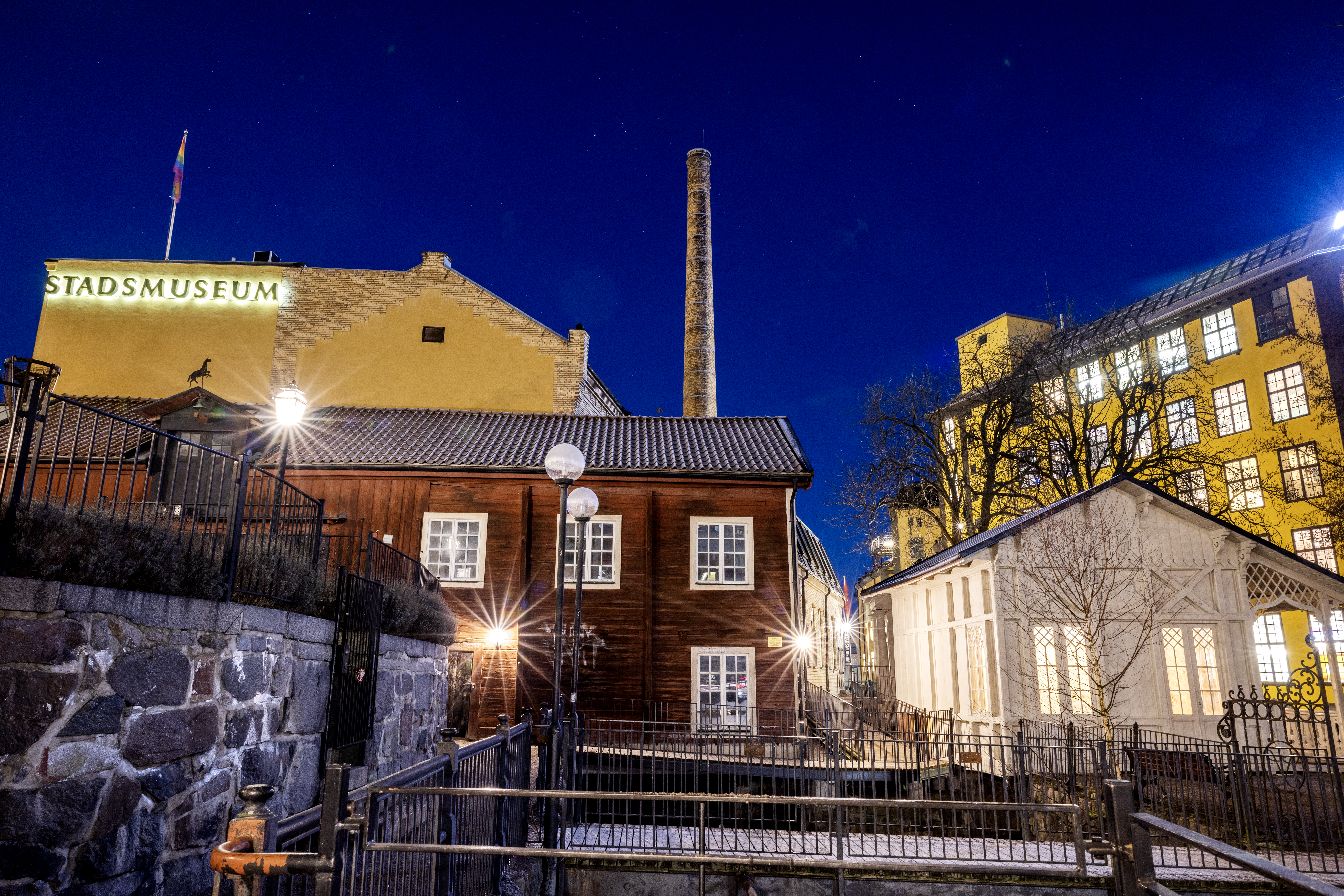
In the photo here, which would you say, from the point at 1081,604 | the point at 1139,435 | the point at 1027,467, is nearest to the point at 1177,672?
the point at 1081,604

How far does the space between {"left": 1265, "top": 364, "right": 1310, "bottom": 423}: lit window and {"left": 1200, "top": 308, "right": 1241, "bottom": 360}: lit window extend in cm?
194

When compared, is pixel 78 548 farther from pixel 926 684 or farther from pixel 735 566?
pixel 926 684

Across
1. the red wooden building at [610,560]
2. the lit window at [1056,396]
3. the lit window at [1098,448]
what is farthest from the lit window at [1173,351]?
the red wooden building at [610,560]

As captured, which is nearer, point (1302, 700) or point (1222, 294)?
point (1302, 700)

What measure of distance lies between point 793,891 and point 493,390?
23.0 meters

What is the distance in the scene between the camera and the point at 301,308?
30.5 m

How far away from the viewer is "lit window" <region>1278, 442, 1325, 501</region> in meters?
26.0

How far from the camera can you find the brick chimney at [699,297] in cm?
3488

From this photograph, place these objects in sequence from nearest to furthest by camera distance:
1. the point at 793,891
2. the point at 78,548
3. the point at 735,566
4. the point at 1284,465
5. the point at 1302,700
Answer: the point at 78,548
the point at 793,891
the point at 1302,700
the point at 735,566
the point at 1284,465

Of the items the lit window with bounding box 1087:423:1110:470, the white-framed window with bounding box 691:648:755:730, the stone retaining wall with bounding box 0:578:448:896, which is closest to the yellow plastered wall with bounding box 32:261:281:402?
the white-framed window with bounding box 691:648:755:730

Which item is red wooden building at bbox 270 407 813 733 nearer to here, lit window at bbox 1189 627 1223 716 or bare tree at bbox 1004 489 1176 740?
bare tree at bbox 1004 489 1176 740

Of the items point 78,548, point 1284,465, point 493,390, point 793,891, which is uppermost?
point 493,390

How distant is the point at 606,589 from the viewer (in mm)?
19844

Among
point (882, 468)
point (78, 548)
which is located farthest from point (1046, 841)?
point (882, 468)
